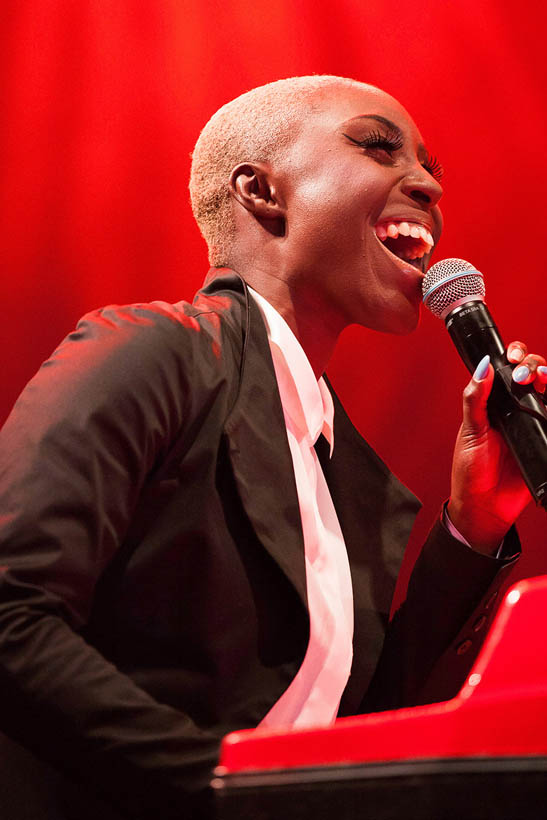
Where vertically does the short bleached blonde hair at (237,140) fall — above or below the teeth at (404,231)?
above

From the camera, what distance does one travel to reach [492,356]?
124 cm

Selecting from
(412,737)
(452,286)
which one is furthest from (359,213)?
(412,737)

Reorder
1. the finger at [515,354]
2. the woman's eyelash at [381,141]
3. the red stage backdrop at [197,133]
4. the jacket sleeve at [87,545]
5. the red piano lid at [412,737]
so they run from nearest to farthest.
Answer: the red piano lid at [412,737] → the jacket sleeve at [87,545] → the finger at [515,354] → the woman's eyelash at [381,141] → the red stage backdrop at [197,133]

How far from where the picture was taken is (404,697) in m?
1.40

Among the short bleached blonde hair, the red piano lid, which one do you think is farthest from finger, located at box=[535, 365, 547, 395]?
the red piano lid

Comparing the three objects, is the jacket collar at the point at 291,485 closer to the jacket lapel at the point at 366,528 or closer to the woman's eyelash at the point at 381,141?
the jacket lapel at the point at 366,528

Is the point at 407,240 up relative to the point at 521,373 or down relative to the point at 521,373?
up

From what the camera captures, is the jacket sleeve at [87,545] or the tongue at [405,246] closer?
the jacket sleeve at [87,545]

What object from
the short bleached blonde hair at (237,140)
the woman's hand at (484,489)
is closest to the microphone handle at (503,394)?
the woman's hand at (484,489)

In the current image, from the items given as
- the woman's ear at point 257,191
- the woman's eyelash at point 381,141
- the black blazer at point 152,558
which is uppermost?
the woman's eyelash at point 381,141

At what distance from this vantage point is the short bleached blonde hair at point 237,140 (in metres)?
1.50

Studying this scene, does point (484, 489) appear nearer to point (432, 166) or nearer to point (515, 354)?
point (515, 354)

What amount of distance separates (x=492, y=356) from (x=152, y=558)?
0.55 m

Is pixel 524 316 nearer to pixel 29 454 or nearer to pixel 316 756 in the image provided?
pixel 29 454
